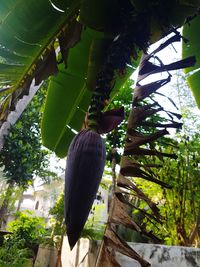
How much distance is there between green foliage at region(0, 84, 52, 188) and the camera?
364cm

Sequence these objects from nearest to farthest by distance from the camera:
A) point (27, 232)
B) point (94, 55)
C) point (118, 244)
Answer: point (118, 244), point (94, 55), point (27, 232)

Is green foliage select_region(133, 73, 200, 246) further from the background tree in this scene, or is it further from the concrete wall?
the background tree

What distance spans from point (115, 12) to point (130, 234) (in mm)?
2482

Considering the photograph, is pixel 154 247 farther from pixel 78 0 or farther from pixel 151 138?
pixel 78 0

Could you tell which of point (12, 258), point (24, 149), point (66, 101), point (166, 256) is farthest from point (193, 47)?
point (24, 149)

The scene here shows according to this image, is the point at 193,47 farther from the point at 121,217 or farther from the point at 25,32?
the point at 121,217

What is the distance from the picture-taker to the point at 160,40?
0.62 metres

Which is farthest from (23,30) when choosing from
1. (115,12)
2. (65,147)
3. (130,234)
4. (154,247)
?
(130,234)

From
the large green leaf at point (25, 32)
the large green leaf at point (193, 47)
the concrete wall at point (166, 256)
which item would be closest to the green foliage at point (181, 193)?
the concrete wall at point (166, 256)

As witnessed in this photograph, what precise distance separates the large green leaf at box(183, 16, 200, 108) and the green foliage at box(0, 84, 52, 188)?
2.82 m

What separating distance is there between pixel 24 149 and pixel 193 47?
3.13m

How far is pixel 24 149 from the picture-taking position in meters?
3.69

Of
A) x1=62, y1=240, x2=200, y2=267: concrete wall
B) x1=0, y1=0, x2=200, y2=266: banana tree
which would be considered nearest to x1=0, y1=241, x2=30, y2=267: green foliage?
x1=62, y1=240, x2=200, y2=267: concrete wall

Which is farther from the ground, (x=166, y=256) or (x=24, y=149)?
(x=24, y=149)
